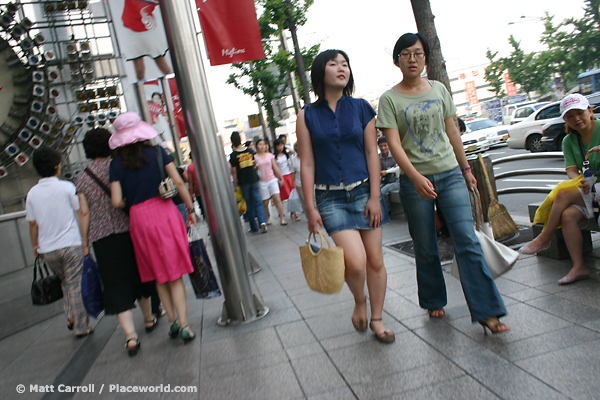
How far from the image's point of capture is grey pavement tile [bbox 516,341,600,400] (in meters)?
2.32

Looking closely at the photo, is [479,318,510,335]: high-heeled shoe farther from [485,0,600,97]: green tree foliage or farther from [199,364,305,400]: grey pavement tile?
[485,0,600,97]: green tree foliage

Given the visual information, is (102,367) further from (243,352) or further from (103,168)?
(103,168)

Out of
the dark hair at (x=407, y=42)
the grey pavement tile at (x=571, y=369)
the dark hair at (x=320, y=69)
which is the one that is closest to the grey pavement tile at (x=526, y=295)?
the grey pavement tile at (x=571, y=369)

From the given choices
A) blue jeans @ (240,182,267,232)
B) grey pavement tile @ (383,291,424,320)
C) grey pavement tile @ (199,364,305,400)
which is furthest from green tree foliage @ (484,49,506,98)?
grey pavement tile @ (199,364,305,400)

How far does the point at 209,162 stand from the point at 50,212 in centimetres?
172

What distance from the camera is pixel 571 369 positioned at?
2.52m

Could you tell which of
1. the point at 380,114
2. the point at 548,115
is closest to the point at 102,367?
the point at 380,114

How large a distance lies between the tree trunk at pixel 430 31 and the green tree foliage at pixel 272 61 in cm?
1239

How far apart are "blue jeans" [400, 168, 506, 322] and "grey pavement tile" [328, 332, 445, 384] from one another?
0.40 metres

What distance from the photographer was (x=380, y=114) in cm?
328

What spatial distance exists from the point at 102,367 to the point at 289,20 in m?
16.0

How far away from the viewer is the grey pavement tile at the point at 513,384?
2332 mm

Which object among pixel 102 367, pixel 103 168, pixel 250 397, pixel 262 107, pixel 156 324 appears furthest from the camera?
pixel 262 107

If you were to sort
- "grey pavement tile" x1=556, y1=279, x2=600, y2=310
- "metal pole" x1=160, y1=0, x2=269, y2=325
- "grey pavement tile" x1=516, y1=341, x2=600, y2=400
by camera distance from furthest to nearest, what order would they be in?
1. "metal pole" x1=160, y1=0, x2=269, y2=325
2. "grey pavement tile" x1=556, y1=279, x2=600, y2=310
3. "grey pavement tile" x1=516, y1=341, x2=600, y2=400
